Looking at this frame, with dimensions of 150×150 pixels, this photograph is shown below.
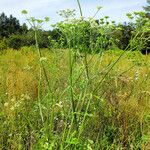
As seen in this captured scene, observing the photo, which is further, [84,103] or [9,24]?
[9,24]

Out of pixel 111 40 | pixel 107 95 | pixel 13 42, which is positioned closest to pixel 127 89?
pixel 107 95

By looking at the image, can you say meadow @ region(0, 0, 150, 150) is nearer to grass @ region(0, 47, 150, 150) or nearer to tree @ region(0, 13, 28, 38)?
grass @ region(0, 47, 150, 150)

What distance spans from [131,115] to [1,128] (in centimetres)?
114

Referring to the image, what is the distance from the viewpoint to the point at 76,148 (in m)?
2.97

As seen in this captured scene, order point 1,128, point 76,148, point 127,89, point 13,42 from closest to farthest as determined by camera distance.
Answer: point 76,148, point 1,128, point 127,89, point 13,42

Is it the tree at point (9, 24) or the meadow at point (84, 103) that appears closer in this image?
the meadow at point (84, 103)

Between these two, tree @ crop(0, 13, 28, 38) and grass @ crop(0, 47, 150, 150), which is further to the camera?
tree @ crop(0, 13, 28, 38)

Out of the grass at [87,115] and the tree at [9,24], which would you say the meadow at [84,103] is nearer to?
the grass at [87,115]

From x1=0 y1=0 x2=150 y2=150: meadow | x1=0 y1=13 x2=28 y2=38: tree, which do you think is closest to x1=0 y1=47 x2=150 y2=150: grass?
x1=0 y1=0 x2=150 y2=150: meadow

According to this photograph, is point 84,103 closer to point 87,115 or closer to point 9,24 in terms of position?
point 87,115

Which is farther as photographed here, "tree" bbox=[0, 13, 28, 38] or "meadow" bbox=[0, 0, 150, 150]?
"tree" bbox=[0, 13, 28, 38]

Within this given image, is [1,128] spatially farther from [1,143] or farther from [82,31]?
[82,31]

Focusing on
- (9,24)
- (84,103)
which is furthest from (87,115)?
(9,24)

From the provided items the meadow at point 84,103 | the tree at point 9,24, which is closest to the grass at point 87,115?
the meadow at point 84,103
